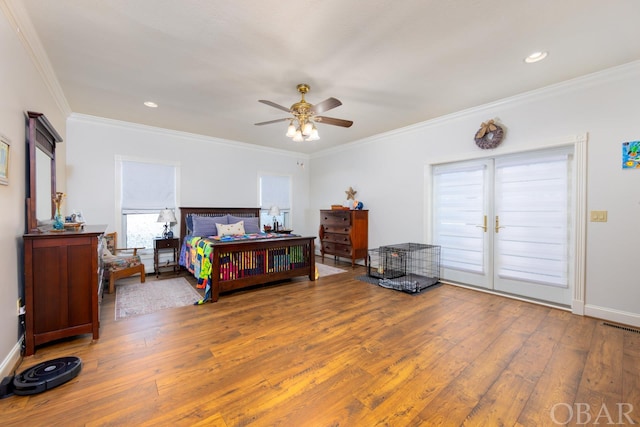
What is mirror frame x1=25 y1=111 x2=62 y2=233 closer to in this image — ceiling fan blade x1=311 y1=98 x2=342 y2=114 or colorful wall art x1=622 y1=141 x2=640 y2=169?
ceiling fan blade x1=311 y1=98 x2=342 y2=114

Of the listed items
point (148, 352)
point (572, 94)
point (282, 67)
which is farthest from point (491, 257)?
point (148, 352)

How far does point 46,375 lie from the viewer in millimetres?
1839

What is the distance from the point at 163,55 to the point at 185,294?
2925 mm

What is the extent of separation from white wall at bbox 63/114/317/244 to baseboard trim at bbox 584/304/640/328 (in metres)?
5.26

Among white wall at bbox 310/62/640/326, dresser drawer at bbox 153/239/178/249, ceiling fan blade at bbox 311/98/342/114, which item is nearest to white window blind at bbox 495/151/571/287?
white wall at bbox 310/62/640/326

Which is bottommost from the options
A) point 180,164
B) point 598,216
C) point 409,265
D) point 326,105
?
point 409,265

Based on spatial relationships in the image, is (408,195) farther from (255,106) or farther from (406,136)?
(255,106)

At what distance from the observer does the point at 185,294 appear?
12.3ft

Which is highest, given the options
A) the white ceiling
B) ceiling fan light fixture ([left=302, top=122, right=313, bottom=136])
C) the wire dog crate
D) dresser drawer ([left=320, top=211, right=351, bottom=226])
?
the white ceiling

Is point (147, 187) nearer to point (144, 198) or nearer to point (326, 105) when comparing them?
point (144, 198)

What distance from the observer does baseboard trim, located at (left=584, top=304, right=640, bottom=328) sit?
9.05 ft

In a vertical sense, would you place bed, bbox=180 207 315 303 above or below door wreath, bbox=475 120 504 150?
below

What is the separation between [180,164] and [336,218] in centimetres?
327

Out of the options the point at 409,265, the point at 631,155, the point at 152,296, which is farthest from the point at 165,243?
the point at 631,155
